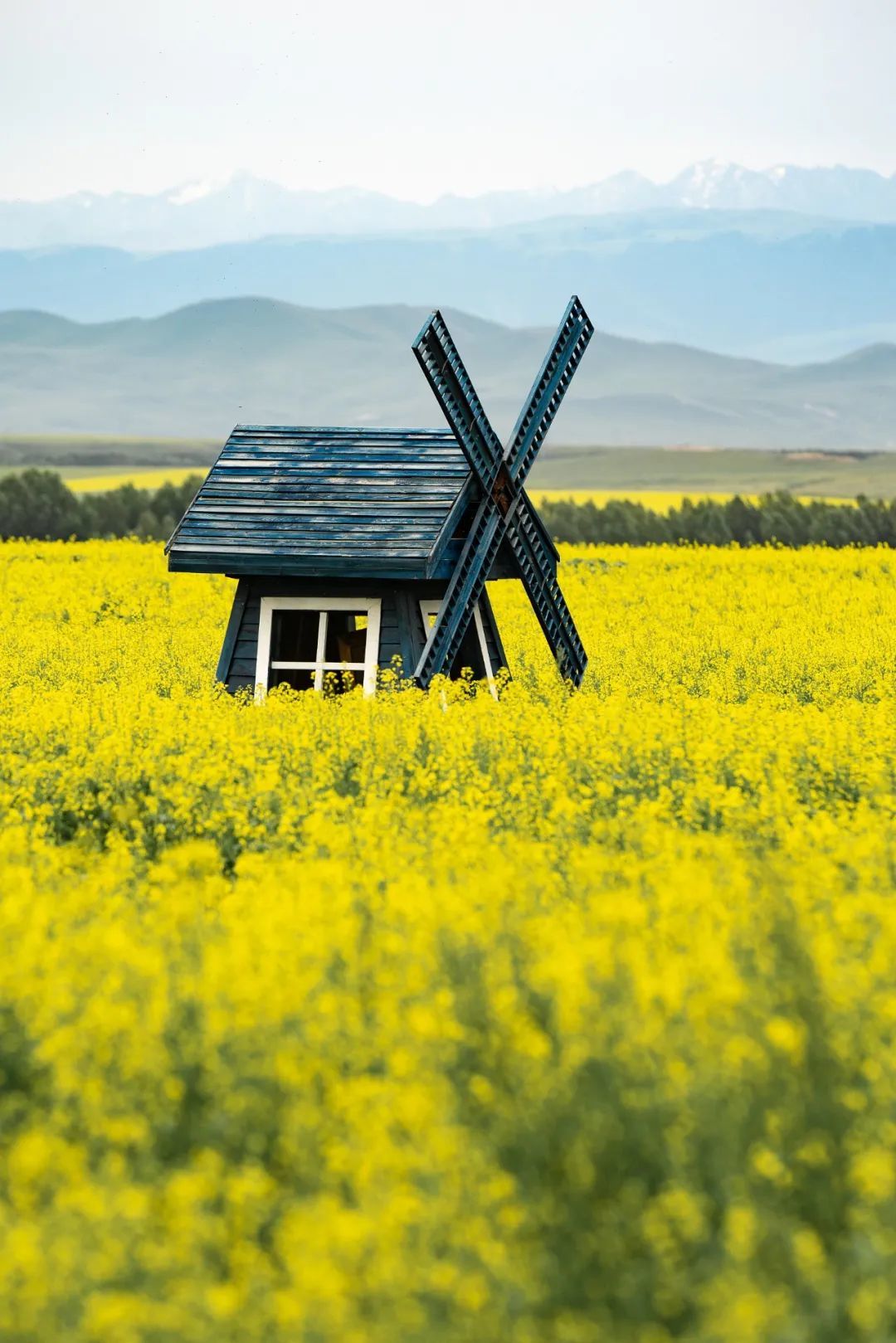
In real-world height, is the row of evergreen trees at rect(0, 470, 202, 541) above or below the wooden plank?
below

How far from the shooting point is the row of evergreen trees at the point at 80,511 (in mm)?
46094

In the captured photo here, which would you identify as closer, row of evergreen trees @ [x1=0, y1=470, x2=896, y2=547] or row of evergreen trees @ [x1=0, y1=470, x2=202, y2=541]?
row of evergreen trees @ [x1=0, y1=470, x2=896, y2=547]

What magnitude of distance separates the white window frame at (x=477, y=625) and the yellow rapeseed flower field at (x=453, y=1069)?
243 inches

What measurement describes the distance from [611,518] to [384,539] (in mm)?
28288

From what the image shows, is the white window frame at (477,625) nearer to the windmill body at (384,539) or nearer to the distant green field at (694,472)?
the windmill body at (384,539)

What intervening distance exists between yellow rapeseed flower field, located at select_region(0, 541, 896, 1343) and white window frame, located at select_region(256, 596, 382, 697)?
5.71 meters

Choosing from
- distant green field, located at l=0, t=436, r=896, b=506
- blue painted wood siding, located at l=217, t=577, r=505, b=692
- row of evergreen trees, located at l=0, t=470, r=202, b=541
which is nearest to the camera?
blue painted wood siding, located at l=217, t=577, r=505, b=692

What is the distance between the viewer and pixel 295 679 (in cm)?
1967

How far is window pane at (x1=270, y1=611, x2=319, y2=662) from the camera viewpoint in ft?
66.4

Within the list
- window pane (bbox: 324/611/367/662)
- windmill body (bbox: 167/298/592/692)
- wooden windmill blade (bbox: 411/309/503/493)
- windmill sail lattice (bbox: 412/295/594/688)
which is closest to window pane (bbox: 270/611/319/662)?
windmill body (bbox: 167/298/592/692)

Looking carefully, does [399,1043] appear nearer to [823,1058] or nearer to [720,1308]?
[823,1058]

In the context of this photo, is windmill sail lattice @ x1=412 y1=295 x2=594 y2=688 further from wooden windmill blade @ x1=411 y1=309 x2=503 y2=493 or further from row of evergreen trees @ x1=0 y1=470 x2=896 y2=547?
row of evergreen trees @ x1=0 y1=470 x2=896 y2=547

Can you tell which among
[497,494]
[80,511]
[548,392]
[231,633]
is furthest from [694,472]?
[231,633]

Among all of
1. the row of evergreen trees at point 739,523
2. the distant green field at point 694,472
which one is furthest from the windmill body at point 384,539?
the distant green field at point 694,472
